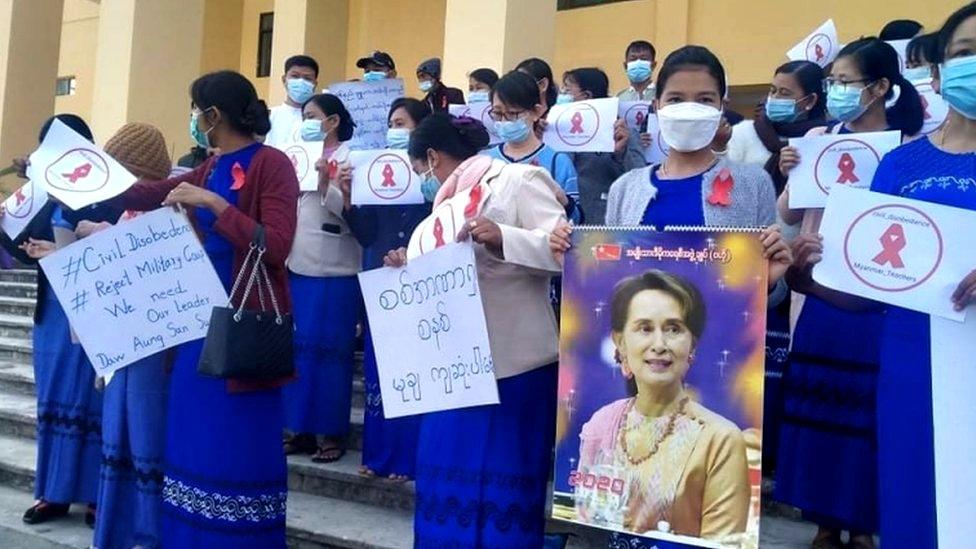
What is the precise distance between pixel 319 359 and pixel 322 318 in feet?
0.69

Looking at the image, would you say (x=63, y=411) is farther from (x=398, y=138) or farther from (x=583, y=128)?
(x=583, y=128)

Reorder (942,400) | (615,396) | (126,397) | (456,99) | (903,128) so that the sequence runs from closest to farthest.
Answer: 1. (942,400)
2. (615,396)
3. (903,128)
4. (126,397)
5. (456,99)

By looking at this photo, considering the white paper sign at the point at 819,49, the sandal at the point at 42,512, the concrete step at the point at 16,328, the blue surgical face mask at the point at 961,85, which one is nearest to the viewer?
the blue surgical face mask at the point at 961,85

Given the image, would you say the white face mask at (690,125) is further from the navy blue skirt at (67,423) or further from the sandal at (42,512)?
the sandal at (42,512)

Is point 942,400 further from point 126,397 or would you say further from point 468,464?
point 126,397

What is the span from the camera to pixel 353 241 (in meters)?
4.81

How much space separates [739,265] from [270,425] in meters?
1.90

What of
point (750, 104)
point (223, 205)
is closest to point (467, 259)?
point (223, 205)

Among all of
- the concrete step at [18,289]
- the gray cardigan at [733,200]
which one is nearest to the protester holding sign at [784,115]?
the gray cardigan at [733,200]

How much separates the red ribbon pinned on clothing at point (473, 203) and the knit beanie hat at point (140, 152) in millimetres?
1741

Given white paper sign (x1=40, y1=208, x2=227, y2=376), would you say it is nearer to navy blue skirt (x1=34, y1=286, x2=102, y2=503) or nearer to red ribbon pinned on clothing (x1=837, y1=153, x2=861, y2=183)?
navy blue skirt (x1=34, y1=286, x2=102, y2=503)

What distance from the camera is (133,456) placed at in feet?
12.1

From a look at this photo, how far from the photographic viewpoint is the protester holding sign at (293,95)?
6184 millimetres

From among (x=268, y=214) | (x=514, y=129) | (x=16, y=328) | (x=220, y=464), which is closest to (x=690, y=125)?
(x=514, y=129)
